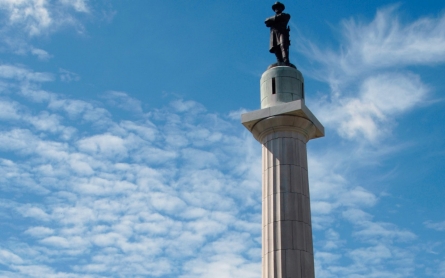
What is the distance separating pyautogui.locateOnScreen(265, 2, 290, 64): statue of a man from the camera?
29.0 m

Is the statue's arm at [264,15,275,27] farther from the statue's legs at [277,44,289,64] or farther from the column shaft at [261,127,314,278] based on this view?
the column shaft at [261,127,314,278]

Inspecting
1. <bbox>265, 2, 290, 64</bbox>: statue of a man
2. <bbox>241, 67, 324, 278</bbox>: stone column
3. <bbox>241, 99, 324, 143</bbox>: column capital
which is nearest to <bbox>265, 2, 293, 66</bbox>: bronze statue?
<bbox>265, 2, 290, 64</bbox>: statue of a man

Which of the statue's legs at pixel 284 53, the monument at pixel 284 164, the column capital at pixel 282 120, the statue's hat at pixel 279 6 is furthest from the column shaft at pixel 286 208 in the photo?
the statue's hat at pixel 279 6

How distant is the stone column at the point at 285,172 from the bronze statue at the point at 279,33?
1274 mm

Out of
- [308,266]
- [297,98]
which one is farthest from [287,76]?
[308,266]

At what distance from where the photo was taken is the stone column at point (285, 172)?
24.2m

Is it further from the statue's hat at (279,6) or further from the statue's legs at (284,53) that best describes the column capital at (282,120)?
the statue's hat at (279,6)

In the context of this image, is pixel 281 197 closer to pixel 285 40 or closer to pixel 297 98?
pixel 297 98

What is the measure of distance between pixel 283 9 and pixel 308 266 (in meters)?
12.4

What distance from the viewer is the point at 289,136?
2633 centimetres

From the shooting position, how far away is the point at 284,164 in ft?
84.3

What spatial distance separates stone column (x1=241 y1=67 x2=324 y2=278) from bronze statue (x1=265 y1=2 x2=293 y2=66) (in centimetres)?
127

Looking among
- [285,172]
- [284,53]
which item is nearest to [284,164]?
[285,172]

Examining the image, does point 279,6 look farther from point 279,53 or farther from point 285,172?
point 285,172
